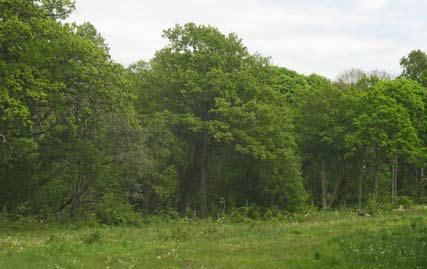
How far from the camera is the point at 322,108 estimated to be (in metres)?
56.0

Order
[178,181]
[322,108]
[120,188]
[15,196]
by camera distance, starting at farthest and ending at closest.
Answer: [322,108] < [178,181] < [120,188] < [15,196]

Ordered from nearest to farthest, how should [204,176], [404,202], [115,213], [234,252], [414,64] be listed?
[234,252] → [115,213] → [404,202] → [204,176] → [414,64]

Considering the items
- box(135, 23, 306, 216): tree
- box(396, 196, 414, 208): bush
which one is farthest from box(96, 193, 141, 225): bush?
box(396, 196, 414, 208): bush

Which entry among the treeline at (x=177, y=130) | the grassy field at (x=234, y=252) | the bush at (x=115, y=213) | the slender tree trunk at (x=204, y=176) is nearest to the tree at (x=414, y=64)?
the treeline at (x=177, y=130)

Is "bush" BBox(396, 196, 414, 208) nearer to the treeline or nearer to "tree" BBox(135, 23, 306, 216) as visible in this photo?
the treeline

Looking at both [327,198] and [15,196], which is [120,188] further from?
[327,198]

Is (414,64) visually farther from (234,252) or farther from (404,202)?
(234,252)

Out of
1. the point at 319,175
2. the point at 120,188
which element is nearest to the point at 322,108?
the point at 319,175

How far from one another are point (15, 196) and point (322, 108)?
33.0 metres

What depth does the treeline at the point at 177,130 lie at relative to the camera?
31328mm

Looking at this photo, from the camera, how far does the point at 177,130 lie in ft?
153

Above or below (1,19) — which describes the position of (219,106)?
below

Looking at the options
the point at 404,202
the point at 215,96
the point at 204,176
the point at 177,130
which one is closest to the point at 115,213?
the point at 177,130

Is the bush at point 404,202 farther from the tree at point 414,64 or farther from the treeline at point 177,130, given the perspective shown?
the tree at point 414,64
